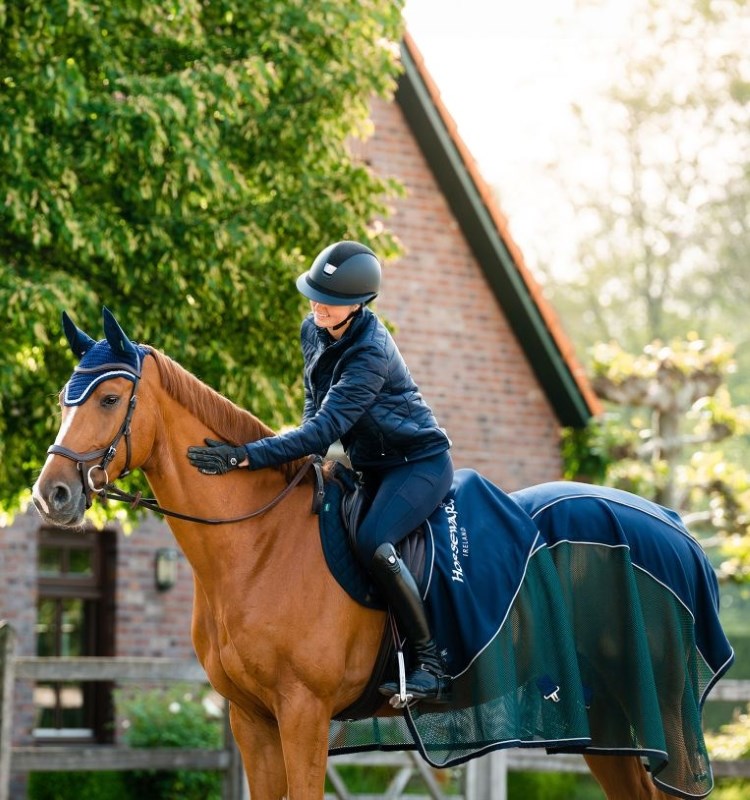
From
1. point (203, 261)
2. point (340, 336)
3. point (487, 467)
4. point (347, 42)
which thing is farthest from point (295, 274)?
point (487, 467)

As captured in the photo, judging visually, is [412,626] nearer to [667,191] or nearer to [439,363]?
[439,363]

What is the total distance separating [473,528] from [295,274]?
4394 millimetres

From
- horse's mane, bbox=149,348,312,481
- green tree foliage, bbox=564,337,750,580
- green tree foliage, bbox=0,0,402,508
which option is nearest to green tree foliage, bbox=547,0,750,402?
green tree foliage, bbox=564,337,750,580

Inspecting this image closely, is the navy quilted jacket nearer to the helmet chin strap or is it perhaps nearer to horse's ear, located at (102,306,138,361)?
the helmet chin strap

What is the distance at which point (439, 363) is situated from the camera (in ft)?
54.6

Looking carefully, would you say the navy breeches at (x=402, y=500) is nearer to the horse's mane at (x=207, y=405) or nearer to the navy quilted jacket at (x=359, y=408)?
the navy quilted jacket at (x=359, y=408)

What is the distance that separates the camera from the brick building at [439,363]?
50.2 feet

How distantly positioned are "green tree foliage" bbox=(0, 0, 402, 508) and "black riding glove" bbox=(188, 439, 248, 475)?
3414 millimetres

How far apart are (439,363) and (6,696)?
7554 mm

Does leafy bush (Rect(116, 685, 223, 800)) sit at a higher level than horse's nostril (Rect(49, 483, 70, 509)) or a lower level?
lower

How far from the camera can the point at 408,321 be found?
16516mm

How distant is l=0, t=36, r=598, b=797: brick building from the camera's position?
15.3 meters

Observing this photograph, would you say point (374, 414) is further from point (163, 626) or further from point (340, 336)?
point (163, 626)

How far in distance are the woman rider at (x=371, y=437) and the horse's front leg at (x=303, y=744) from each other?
38 centimetres
